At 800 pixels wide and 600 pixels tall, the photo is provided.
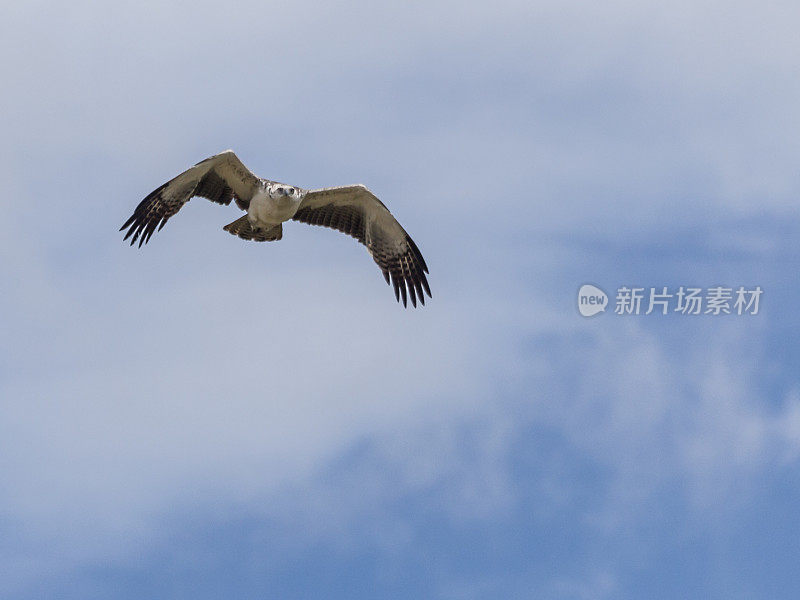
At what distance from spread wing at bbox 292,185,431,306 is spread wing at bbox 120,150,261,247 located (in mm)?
1045

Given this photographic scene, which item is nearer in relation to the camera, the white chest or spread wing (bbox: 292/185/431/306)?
the white chest

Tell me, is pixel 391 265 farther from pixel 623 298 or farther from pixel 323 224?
pixel 623 298

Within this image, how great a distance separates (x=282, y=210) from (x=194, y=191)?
1.67m

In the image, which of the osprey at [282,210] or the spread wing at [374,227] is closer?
the osprey at [282,210]

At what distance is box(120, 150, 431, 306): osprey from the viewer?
17641 millimetres

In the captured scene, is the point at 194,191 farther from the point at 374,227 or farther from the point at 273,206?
the point at 374,227

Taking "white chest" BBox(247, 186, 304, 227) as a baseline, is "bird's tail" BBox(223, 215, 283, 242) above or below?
below

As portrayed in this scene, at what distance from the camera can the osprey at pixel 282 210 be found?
17.6 m

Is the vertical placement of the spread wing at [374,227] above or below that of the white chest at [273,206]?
above

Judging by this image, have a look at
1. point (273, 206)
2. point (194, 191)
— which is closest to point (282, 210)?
point (273, 206)

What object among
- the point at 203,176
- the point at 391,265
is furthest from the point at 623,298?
the point at 203,176

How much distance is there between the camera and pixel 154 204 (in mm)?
17984

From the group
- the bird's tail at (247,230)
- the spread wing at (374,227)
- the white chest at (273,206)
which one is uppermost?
the spread wing at (374,227)

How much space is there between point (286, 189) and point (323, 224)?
163 centimetres
